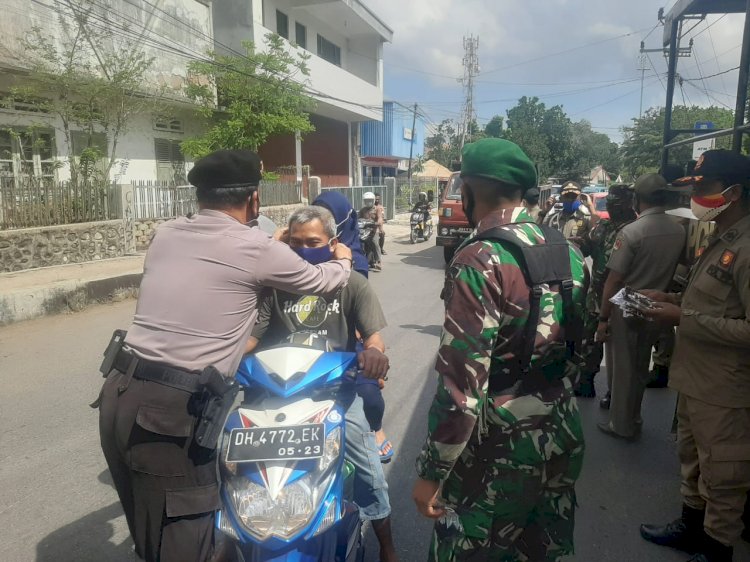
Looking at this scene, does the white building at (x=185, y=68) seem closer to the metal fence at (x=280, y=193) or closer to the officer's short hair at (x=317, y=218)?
the metal fence at (x=280, y=193)

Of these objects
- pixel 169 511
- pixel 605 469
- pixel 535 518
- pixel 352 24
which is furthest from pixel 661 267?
pixel 352 24

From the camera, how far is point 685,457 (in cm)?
281

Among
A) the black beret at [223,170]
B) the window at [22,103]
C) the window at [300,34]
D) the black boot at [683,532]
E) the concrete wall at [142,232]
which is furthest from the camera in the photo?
the window at [300,34]

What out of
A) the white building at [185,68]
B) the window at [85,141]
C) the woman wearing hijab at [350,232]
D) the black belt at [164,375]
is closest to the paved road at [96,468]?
the woman wearing hijab at [350,232]

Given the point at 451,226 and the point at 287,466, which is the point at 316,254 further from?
the point at 451,226

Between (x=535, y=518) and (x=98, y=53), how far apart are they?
1275 cm

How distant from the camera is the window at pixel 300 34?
2125cm

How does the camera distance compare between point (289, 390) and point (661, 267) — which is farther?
point (661, 267)

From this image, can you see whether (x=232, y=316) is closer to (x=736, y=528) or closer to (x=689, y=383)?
(x=689, y=383)

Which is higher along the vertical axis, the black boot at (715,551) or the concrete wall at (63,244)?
the concrete wall at (63,244)

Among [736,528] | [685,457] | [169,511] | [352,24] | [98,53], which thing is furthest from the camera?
[352,24]

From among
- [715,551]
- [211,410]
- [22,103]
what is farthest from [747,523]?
[22,103]

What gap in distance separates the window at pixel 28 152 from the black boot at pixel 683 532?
11242 mm

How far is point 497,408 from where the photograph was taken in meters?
1.81
